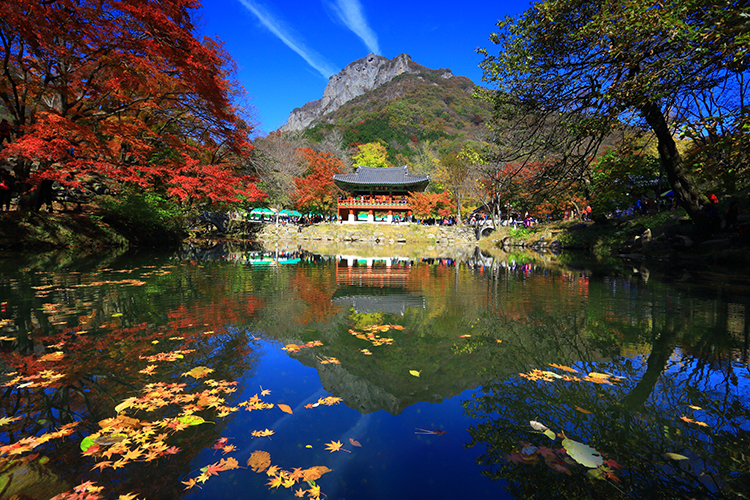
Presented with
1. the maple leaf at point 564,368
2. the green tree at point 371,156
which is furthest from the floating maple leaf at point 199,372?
the green tree at point 371,156

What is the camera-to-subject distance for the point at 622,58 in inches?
256

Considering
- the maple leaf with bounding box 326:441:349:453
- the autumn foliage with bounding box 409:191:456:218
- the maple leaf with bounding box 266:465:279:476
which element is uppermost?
the autumn foliage with bounding box 409:191:456:218

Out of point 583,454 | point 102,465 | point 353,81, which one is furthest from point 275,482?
point 353,81

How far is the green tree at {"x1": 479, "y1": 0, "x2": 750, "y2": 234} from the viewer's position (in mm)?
5418

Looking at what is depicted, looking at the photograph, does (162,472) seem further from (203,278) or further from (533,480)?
(203,278)

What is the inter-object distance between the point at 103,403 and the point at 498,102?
10.2 m

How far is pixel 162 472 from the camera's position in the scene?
1.73m

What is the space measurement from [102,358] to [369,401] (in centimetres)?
251

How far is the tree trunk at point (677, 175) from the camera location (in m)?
8.41

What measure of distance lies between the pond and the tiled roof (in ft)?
106

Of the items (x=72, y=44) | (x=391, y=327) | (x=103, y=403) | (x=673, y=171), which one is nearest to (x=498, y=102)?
(x=673, y=171)

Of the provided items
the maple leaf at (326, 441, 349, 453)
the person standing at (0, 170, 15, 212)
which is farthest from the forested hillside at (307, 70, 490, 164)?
the maple leaf at (326, 441, 349, 453)

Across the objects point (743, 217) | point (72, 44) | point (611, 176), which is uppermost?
point (72, 44)

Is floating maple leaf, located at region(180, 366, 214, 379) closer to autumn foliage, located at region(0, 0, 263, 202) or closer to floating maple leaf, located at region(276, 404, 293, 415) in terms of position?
floating maple leaf, located at region(276, 404, 293, 415)
